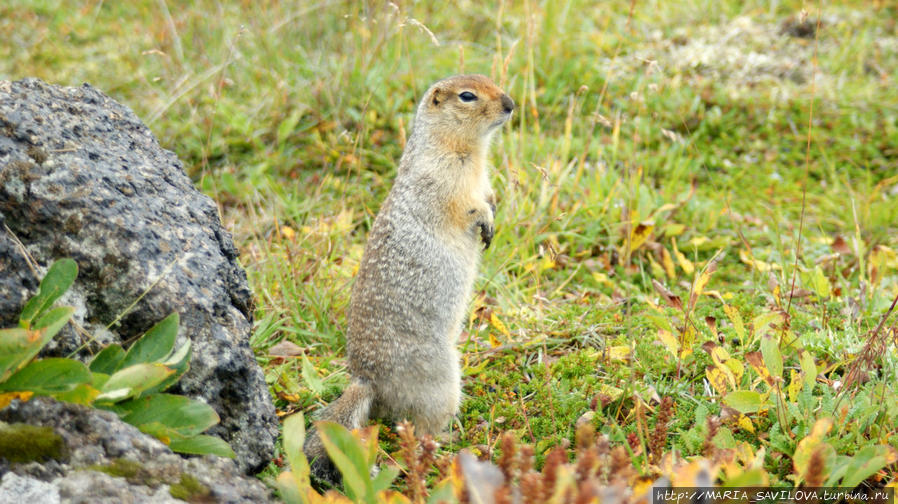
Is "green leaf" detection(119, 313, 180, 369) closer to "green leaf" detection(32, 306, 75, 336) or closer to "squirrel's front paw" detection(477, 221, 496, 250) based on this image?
"green leaf" detection(32, 306, 75, 336)

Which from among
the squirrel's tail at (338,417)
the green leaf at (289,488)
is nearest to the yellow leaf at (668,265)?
the squirrel's tail at (338,417)

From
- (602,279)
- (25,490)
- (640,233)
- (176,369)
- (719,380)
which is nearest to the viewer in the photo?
(25,490)

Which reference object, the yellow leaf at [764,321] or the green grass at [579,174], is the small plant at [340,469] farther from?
the yellow leaf at [764,321]

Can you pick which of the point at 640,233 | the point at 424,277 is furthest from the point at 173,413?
the point at 640,233

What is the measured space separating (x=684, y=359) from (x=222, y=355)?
7.04 ft

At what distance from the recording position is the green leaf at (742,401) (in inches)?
123

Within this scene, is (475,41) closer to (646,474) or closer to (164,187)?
(164,187)

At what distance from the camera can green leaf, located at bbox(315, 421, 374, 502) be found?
237 cm

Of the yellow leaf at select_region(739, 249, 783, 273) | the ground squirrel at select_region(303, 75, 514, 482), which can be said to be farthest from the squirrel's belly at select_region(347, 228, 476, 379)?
the yellow leaf at select_region(739, 249, 783, 273)

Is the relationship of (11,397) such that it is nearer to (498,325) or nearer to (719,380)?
(498,325)

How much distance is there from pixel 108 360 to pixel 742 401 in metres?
2.35

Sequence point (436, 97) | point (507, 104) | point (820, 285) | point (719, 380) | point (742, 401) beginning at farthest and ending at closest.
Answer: point (436, 97)
point (507, 104)
point (820, 285)
point (719, 380)
point (742, 401)

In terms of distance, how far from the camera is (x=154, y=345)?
8.58 feet

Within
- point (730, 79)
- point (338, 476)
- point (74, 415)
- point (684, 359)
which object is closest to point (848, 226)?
point (730, 79)
